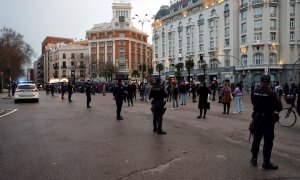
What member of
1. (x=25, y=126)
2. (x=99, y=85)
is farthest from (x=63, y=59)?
(x=25, y=126)

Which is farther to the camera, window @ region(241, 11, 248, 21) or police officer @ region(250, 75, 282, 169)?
window @ region(241, 11, 248, 21)

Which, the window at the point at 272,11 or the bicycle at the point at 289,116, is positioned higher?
the window at the point at 272,11

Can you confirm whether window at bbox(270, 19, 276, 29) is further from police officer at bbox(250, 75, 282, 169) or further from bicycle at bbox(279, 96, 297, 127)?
police officer at bbox(250, 75, 282, 169)

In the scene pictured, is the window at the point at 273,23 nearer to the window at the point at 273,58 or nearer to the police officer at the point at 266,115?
the window at the point at 273,58

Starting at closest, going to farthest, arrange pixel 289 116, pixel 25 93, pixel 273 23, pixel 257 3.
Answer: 1. pixel 289 116
2. pixel 25 93
3. pixel 257 3
4. pixel 273 23

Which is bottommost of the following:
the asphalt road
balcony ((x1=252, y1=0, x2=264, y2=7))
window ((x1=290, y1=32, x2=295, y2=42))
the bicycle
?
the asphalt road

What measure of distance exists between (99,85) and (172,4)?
46.6 m

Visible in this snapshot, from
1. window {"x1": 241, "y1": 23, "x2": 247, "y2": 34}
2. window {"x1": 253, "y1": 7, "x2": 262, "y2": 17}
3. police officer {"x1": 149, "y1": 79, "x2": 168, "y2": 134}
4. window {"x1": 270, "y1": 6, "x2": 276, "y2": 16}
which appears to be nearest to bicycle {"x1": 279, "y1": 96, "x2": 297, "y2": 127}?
police officer {"x1": 149, "y1": 79, "x2": 168, "y2": 134}

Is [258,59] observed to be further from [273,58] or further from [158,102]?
[158,102]

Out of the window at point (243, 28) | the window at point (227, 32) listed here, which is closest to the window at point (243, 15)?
the window at point (243, 28)

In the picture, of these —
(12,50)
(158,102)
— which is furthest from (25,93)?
(12,50)

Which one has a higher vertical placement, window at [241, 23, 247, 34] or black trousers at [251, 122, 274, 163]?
window at [241, 23, 247, 34]

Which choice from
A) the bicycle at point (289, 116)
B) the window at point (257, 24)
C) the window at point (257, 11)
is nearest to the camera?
the bicycle at point (289, 116)

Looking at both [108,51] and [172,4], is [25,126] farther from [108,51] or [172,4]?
[108,51]
